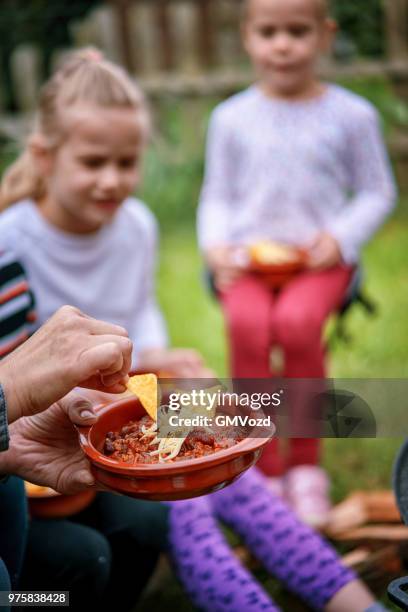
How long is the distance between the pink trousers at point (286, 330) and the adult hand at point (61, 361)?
1.29m

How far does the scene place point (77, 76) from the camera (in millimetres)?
2195

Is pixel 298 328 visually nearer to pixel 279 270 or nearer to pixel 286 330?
pixel 286 330

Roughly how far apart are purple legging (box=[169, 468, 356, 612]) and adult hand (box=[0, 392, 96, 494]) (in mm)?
461

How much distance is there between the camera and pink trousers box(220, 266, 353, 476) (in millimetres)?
2346

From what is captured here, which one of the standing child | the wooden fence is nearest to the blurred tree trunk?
the wooden fence

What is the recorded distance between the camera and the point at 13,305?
5.52 feet

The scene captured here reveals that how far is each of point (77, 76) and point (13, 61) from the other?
137 inches

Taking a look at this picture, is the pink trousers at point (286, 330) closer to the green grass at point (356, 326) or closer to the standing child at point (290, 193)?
the standing child at point (290, 193)

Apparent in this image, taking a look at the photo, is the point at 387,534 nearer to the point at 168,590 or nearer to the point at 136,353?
the point at 168,590

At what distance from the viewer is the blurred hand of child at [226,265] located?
2.49m

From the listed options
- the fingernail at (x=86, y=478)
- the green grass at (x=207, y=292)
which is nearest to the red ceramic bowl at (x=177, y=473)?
the fingernail at (x=86, y=478)

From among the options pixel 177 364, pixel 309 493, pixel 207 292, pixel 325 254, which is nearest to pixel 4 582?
pixel 177 364

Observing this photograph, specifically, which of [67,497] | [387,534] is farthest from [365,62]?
[67,497]

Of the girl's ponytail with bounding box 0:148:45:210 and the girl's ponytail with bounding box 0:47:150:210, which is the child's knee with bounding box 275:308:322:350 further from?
the girl's ponytail with bounding box 0:148:45:210
